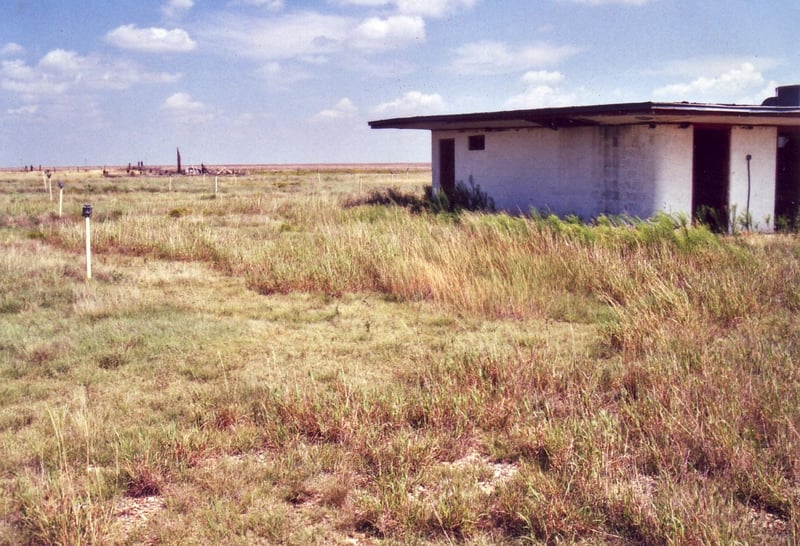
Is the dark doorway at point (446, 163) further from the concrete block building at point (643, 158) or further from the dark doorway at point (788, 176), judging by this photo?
the dark doorway at point (788, 176)

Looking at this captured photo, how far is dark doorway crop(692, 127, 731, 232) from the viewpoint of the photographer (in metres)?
14.1

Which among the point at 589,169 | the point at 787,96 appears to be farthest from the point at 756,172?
the point at 589,169

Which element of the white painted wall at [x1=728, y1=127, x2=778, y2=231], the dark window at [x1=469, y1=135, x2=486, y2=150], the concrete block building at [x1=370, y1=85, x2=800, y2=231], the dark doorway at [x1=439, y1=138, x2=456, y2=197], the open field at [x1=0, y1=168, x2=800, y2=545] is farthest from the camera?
the dark doorway at [x1=439, y1=138, x2=456, y2=197]

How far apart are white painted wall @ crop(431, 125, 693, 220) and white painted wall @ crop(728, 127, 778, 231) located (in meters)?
1.46

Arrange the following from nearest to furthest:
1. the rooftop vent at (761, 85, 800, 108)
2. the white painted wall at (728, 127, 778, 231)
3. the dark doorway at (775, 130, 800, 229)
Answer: the white painted wall at (728, 127, 778, 231), the rooftop vent at (761, 85, 800, 108), the dark doorway at (775, 130, 800, 229)

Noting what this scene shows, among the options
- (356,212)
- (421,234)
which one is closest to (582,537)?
(421,234)

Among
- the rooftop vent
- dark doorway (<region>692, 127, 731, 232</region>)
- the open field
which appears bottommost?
the open field

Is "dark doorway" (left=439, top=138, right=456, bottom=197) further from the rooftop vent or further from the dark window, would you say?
the rooftop vent

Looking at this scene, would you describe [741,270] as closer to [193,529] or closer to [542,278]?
[542,278]

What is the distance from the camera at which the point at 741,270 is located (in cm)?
855

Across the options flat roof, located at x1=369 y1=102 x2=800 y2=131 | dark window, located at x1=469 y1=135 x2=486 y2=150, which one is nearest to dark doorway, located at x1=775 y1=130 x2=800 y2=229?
flat roof, located at x1=369 y1=102 x2=800 y2=131

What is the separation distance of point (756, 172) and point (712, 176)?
848 millimetres

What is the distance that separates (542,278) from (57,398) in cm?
592

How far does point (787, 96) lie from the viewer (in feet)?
50.9
